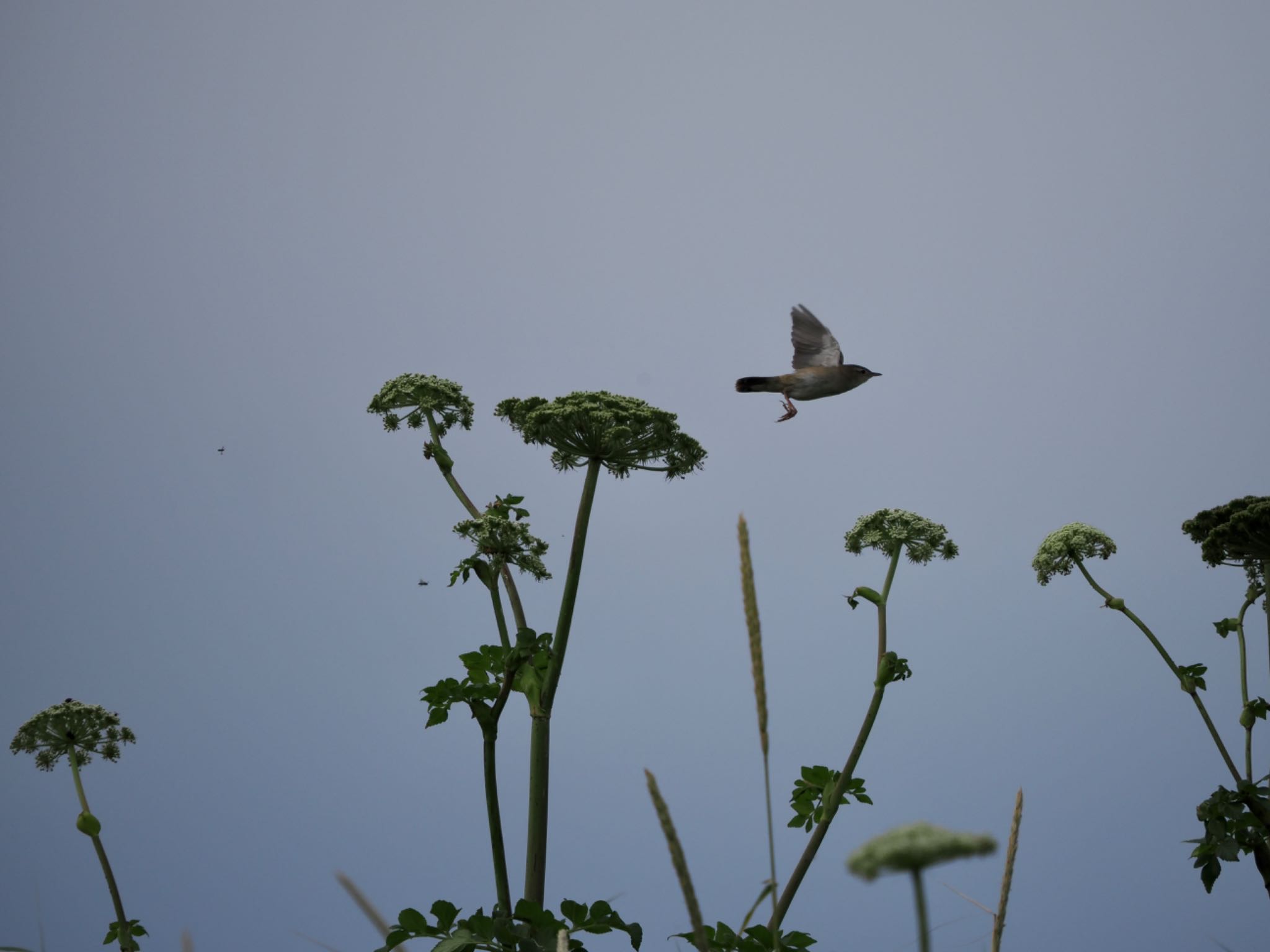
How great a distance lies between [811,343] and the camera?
10039 mm

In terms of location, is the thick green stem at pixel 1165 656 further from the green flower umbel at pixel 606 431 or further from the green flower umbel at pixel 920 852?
the green flower umbel at pixel 920 852

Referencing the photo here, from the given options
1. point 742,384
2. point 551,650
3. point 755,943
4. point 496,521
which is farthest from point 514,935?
point 742,384

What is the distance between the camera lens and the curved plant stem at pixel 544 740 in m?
6.78

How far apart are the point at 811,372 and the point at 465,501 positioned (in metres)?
3.48

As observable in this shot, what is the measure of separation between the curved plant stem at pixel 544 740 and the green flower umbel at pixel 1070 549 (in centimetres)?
360

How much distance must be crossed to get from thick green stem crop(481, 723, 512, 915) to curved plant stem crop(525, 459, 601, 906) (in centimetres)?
14

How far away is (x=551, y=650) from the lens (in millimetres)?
7297

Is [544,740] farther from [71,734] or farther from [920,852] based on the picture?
[920,852]

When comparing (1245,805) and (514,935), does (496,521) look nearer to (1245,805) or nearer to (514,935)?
(514,935)

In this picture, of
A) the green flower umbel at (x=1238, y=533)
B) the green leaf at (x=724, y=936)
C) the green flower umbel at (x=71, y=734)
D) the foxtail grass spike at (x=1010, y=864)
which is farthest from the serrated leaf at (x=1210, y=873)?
the green flower umbel at (x=71, y=734)

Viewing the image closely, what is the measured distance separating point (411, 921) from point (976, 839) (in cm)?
528

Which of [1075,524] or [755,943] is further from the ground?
[1075,524]

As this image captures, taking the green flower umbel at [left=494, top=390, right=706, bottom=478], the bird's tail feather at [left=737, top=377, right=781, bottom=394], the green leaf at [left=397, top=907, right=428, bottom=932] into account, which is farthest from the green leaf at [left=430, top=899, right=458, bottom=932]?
the bird's tail feather at [left=737, top=377, right=781, bottom=394]

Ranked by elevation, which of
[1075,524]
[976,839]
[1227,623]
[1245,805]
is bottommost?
[976,839]
